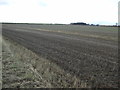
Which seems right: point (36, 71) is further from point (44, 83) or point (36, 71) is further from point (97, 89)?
point (97, 89)

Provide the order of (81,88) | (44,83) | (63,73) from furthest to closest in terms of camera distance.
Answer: (63,73)
(44,83)
(81,88)

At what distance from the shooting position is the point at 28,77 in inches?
353

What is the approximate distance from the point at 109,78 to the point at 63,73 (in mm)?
2096

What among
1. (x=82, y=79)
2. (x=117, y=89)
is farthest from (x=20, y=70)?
(x=117, y=89)

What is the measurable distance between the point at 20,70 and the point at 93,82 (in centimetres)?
375

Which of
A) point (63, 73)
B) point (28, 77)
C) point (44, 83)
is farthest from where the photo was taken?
point (63, 73)

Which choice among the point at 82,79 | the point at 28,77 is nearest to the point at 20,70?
the point at 28,77

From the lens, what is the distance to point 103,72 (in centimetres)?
1044

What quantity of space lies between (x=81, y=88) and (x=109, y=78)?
2403 mm

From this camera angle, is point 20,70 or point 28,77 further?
point 20,70

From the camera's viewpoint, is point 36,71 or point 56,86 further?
point 36,71

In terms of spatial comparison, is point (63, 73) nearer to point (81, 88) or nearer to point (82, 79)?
point (82, 79)

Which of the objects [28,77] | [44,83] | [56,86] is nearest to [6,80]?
[28,77]

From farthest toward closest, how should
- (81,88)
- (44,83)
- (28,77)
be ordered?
1. (28,77)
2. (44,83)
3. (81,88)
